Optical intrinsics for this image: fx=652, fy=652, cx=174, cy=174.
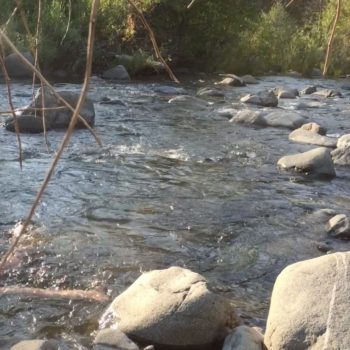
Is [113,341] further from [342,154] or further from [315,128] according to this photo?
[315,128]

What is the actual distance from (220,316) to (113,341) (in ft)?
1.97

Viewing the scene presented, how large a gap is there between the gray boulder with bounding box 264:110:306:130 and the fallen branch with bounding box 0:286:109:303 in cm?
626

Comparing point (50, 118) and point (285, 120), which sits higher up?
point (50, 118)

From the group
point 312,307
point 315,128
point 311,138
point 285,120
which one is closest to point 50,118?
point 285,120

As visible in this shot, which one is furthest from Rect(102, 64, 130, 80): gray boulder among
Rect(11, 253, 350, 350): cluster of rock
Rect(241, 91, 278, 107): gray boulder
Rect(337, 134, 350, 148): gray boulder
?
Rect(11, 253, 350, 350): cluster of rock

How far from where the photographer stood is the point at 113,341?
11.2 ft

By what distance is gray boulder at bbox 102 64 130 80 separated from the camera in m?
15.2

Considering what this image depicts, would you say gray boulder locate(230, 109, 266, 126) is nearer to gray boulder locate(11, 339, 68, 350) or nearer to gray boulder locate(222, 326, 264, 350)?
gray boulder locate(222, 326, 264, 350)

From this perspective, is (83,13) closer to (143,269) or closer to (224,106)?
(224,106)

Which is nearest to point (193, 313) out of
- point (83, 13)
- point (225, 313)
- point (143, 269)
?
point (225, 313)

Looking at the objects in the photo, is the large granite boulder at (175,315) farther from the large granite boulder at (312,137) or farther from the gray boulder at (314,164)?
the large granite boulder at (312,137)

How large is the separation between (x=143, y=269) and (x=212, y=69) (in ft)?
48.4

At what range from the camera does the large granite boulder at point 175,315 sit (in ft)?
11.5

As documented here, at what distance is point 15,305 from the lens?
3.86m
